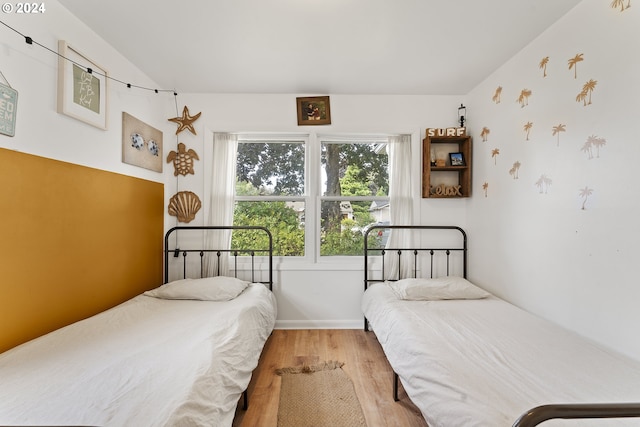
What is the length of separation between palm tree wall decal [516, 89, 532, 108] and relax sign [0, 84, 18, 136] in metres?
3.10

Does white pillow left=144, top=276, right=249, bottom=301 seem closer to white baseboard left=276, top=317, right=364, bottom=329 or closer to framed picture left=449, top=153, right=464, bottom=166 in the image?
white baseboard left=276, top=317, right=364, bottom=329

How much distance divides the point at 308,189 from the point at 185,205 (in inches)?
48.5

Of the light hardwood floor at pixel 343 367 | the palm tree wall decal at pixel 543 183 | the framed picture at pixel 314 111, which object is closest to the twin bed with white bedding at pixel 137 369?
the light hardwood floor at pixel 343 367

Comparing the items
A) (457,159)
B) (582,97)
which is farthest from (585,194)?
(457,159)

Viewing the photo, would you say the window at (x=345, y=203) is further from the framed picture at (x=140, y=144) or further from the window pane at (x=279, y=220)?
the framed picture at (x=140, y=144)

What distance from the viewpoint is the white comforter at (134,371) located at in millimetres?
883

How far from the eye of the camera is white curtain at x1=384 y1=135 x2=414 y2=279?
2744mm

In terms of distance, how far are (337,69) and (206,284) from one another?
2089 millimetres

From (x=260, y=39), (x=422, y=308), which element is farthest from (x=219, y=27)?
(x=422, y=308)

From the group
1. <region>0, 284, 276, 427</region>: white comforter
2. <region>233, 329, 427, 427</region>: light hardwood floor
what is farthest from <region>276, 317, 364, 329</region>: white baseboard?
<region>0, 284, 276, 427</region>: white comforter

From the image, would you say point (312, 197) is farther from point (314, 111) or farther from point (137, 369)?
point (137, 369)

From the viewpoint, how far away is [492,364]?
1.24 m

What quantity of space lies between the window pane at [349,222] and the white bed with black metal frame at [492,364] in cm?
70

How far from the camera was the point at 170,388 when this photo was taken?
100 cm
